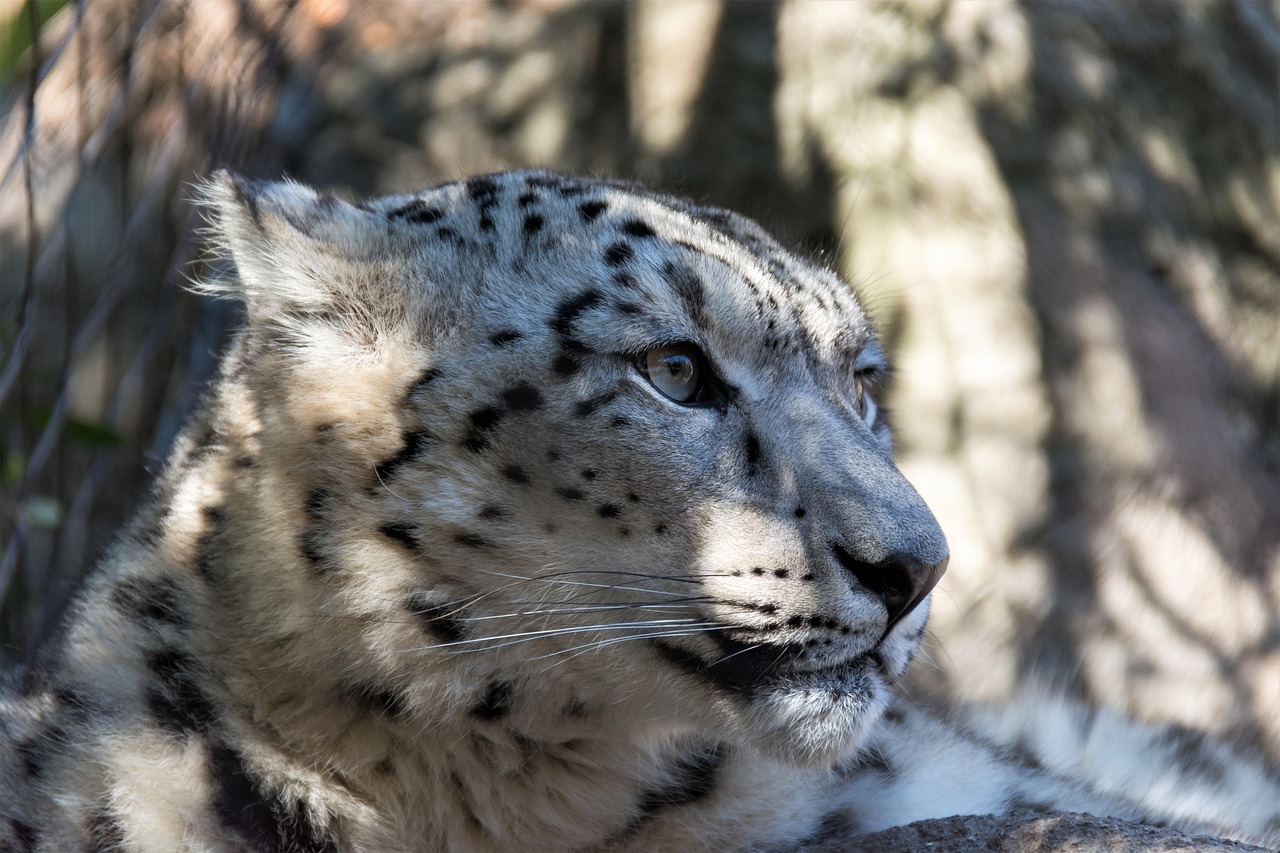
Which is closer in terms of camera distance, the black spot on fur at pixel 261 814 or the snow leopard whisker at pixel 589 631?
the snow leopard whisker at pixel 589 631

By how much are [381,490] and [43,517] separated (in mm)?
3099

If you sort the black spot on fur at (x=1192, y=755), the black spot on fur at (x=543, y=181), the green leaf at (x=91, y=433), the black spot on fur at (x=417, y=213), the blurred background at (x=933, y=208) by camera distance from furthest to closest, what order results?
the blurred background at (x=933, y=208), the green leaf at (x=91, y=433), the black spot on fur at (x=1192, y=755), the black spot on fur at (x=543, y=181), the black spot on fur at (x=417, y=213)

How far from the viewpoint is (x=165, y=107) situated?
4.95 m

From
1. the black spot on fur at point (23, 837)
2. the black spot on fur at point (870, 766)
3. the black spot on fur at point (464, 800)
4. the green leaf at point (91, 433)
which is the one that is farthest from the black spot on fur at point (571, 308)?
the green leaf at point (91, 433)

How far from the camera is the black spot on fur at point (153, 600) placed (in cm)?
220

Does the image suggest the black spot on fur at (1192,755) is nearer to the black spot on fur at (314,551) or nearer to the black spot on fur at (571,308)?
the black spot on fur at (571,308)

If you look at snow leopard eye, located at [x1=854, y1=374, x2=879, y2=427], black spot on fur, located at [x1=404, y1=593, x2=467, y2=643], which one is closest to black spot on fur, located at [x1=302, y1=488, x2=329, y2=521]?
black spot on fur, located at [x1=404, y1=593, x2=467, y2=643]

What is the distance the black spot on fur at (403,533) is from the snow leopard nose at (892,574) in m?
0.67

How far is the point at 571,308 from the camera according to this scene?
2168 mm

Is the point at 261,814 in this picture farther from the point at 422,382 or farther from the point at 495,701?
the point at 422,382

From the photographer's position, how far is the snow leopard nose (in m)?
1.91

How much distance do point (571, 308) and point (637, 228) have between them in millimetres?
223

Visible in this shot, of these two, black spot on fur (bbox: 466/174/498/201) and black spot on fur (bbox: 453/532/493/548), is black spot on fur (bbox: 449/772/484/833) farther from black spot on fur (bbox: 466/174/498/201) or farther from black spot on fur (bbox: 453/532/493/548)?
black spot on fur (bbox: 466/174/498/201)

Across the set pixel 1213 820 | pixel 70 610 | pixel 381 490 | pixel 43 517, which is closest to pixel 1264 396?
pixel 1213 820
